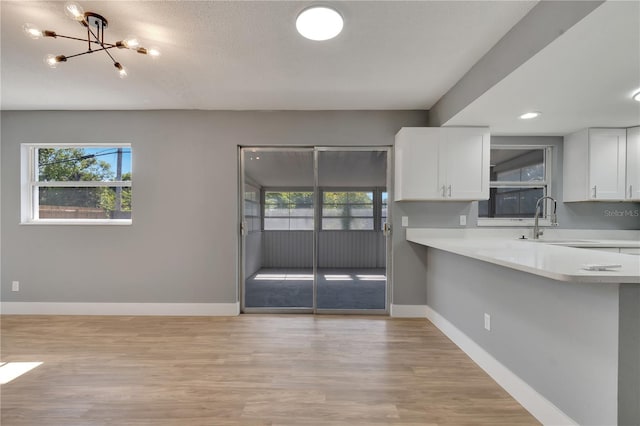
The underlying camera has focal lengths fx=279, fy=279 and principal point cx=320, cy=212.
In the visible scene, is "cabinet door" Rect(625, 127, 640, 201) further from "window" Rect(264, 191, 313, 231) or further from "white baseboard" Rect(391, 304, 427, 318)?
"window" Rect(264, 191, 313, 231)

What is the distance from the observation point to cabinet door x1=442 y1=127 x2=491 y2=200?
2912 mm

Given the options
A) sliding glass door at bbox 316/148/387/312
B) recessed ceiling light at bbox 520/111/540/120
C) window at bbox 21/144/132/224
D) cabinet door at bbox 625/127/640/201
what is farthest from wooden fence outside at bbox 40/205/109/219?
cabinet door at bbox 625/127/640/201

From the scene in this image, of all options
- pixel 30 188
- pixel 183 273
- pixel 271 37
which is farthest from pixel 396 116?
pixel 30 188

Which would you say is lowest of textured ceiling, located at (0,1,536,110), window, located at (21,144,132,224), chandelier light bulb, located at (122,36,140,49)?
window, located at (21,144,132,224)

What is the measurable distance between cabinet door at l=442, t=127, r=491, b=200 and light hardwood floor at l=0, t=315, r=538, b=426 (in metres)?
1.53

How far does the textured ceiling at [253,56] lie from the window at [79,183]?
55cm

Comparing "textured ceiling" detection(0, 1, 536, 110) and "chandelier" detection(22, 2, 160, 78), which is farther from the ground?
"textured ceiling" detection(0, 1, 536, 110)

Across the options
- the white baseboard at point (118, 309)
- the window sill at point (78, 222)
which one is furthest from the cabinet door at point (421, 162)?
→ the window sill at point (78, 222)

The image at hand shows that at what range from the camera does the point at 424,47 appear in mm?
2027

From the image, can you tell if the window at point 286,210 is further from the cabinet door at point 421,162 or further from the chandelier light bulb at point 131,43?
the chandelier light bulb at point 131,43

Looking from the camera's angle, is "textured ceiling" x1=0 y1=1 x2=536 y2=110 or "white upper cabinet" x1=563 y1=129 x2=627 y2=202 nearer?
"textured ceiling" x1=0 y1=1 x2=536 y2=110

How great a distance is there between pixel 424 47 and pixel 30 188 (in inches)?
182

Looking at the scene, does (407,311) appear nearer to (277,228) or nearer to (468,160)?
(468,160)

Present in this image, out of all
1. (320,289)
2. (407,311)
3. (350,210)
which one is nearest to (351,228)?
(350,210)
